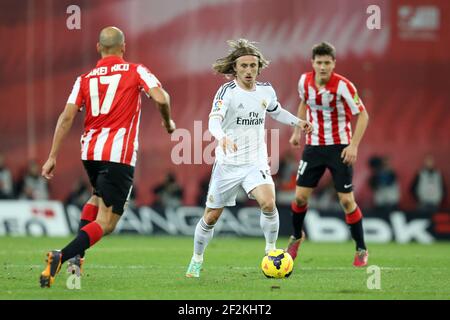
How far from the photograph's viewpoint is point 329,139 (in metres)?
11.1

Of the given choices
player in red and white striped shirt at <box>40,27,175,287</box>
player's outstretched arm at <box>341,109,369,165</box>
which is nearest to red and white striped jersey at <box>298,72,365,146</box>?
player's outstretched arm at <box>341,109,369,165</box>

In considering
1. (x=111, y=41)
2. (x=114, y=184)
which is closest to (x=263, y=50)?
(x=111, y=41)

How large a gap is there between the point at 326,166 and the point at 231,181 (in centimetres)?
195

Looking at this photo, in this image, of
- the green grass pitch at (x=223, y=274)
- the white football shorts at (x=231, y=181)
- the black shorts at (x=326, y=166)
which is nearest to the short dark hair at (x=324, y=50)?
the black shorts at (x=326, y=166)

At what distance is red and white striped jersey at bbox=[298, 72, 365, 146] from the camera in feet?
36.3

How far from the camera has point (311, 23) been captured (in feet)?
64.2

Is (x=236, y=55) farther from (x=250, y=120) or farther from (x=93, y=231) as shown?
(x=93, y=231)

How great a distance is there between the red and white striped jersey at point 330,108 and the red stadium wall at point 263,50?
8139mm

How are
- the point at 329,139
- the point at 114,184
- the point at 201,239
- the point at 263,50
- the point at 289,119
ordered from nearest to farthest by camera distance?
the point at 114,184 < the point at 201,239 < the point at 289,119 < the point at 329,139 < the point at 263,50

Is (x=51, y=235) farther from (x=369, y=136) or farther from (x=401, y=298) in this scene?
(x=401, y=298)

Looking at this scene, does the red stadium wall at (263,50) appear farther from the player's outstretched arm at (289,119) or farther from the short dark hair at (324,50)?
the player's outstretched arm at (289,119)

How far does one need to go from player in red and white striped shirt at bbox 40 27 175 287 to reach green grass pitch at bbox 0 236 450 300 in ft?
2.22
